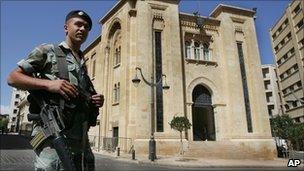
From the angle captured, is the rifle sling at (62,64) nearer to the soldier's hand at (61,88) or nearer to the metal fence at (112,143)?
the soldier's hand at (61,88)

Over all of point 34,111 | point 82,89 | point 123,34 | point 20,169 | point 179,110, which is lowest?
point 20,169

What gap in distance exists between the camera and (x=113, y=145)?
24.7 meters

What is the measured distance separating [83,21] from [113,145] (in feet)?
75.9

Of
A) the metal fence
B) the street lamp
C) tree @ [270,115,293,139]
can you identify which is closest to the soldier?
the metal fence

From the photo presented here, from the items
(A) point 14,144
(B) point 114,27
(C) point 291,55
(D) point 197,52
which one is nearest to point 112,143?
(A) point 14,144

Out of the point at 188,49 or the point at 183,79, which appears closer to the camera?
the point at 183,79

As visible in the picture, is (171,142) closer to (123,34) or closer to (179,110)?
(179,110)

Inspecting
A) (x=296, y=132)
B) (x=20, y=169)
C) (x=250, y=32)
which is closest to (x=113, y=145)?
(x=20, y=169)

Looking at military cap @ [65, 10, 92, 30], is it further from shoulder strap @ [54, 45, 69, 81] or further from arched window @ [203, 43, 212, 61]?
arched window @ [203, 43, 212, 61]

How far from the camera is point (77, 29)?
241 cm

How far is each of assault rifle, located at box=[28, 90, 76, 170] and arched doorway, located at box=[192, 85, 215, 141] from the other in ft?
83.2

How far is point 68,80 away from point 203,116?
30.2 m

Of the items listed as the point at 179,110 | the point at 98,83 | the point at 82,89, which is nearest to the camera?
the point at 82,89

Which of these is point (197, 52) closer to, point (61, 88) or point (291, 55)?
point (61, 88)
